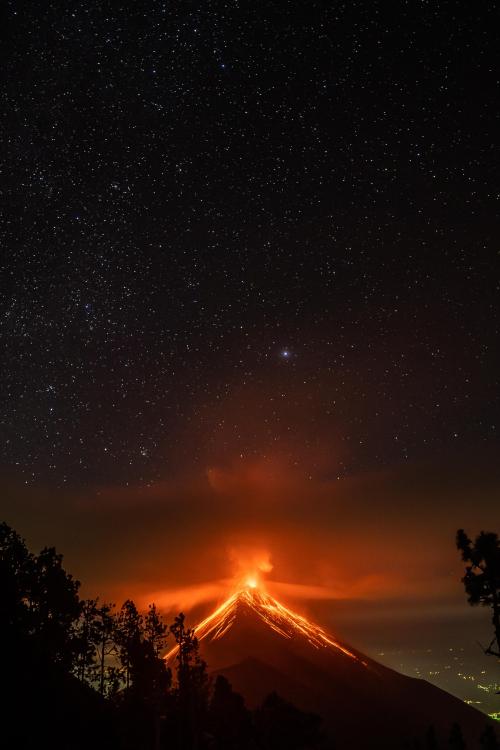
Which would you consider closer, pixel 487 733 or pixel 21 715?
pixel 21 715

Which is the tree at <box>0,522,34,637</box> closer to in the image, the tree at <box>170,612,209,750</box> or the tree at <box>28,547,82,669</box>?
the tree at <box>28,547,82,669</box>

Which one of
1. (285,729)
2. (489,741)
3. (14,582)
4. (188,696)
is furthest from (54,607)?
(489,741)

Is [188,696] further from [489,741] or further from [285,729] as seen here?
[489,741]

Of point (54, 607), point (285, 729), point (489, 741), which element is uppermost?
point (54, 607)

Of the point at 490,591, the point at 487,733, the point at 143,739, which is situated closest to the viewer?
the point at 490,591

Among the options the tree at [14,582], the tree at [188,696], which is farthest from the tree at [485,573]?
the tree at [188,696]

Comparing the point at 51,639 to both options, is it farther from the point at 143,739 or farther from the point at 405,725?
the point at 405,725

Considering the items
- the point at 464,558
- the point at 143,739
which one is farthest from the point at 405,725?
the point at 464,558

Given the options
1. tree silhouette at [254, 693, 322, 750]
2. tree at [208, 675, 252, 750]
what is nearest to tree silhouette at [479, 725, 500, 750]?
tree silhouette at [254, 693, 322, 750]

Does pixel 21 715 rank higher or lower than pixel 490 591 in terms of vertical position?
lower

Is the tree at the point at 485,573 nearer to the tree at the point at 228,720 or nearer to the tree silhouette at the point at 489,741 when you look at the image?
the tree at the point at 228,720

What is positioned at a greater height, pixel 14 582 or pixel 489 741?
pixel 14 582
